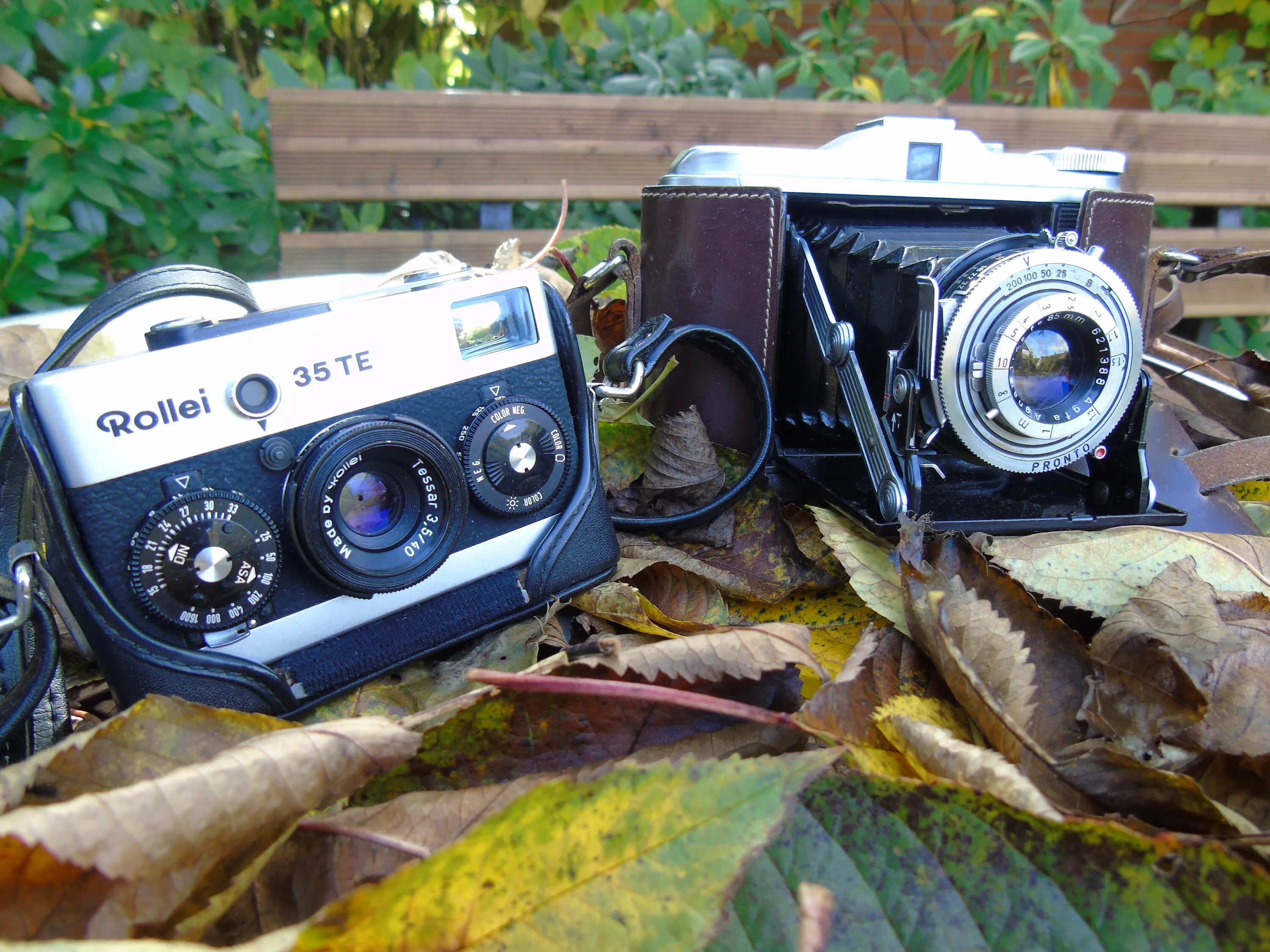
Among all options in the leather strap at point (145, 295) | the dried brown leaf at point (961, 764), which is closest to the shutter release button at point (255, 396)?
the leather strap at point (145, 295)

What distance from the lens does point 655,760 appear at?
0.34m

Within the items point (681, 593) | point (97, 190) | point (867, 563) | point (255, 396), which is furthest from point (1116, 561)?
point (97, 190)

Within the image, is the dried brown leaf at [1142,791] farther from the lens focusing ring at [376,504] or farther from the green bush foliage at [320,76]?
the green bush foliage at [320,76]

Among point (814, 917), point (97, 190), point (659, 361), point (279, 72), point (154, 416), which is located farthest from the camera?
point (279, 72)

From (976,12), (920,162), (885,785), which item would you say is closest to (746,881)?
(885,785)

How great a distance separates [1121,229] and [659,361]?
1.25ft

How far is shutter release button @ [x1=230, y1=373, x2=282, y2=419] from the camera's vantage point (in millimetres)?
427

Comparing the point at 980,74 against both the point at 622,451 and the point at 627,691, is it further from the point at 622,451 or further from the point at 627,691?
the point at 627,691

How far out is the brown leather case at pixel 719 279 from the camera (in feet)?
2.17

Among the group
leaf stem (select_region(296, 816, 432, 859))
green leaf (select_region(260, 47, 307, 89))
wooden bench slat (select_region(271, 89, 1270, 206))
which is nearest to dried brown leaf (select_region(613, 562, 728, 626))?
leaf stem (select_region(296, 816, 432, 859))

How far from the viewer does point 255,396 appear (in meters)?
0.43

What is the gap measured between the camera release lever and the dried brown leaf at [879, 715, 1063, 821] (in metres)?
0.22

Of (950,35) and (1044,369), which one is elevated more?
(950,35)

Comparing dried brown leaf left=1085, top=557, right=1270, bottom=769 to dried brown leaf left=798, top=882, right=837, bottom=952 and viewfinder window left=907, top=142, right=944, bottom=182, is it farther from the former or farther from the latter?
viewfinder window left=907, top=142, right=944, bottom=182
